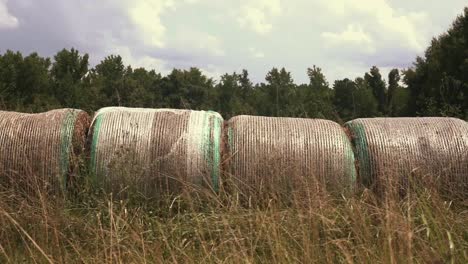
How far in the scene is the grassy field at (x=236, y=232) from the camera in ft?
10.4

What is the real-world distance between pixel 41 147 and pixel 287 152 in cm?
234

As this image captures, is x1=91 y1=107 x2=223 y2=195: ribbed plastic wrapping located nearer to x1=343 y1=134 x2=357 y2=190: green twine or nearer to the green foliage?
x1=343 y1=134 x2=357 y2=190: green twine

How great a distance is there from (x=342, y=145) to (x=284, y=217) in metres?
1.61

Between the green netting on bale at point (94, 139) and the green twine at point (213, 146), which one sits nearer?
the green netting on bale at point (94, 139)

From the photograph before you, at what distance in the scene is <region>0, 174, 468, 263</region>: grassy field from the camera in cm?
316

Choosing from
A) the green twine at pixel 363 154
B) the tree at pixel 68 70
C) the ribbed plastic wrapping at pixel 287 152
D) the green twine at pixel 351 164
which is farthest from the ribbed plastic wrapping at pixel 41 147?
the tree at pixel 68 70

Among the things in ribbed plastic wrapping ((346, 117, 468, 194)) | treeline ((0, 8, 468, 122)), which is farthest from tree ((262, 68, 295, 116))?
ribbed plastic wrapping ((346, 117, 468, 194))

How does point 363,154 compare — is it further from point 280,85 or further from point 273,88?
point 280,85

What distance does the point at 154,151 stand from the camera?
493cm

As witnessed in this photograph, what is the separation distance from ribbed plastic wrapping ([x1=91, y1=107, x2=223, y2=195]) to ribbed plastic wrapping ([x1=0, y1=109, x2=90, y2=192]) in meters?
0.22

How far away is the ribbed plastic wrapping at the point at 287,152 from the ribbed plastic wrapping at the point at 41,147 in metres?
1.53

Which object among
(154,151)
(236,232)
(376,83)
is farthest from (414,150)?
(376,83)

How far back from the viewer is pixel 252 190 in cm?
478

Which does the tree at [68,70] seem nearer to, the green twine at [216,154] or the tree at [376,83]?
the tree at [376,83]
